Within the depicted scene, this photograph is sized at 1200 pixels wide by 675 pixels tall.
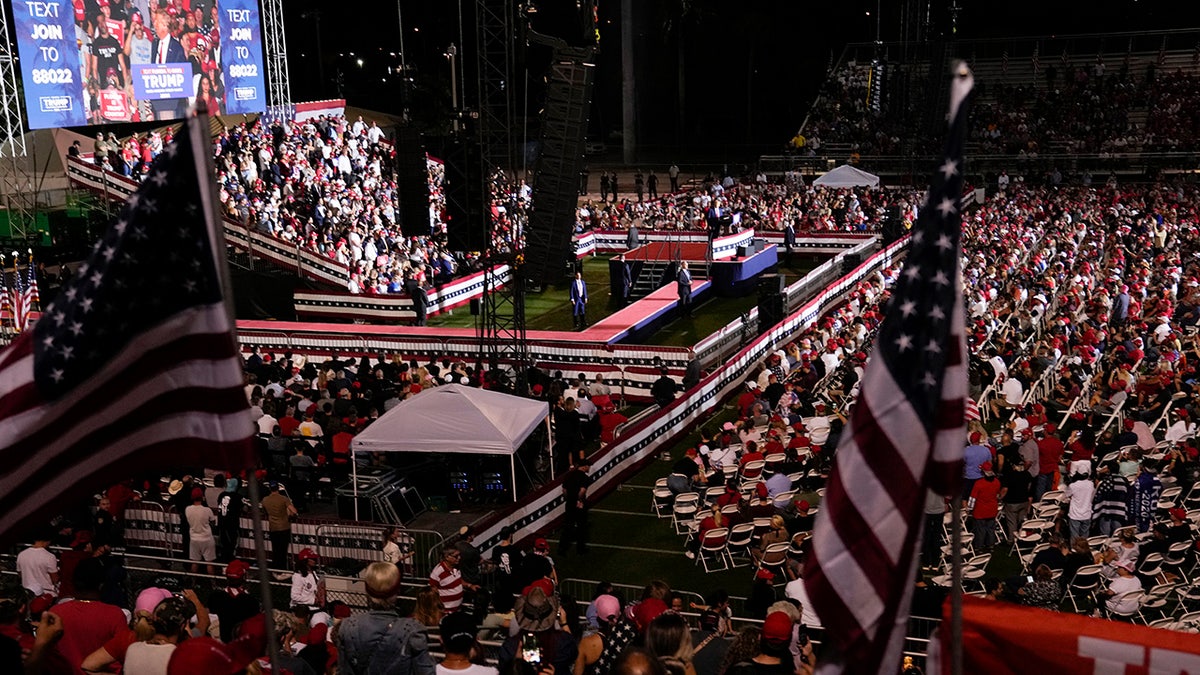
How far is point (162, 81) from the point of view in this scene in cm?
3525

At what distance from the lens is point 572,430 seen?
59.3 ft

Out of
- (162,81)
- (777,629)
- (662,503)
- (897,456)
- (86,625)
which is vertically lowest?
(662,503)

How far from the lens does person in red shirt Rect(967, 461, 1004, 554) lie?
14.2 m

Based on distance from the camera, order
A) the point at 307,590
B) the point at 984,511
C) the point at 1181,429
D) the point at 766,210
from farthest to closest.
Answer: the point at 766,210 → the point at 1181,429 → the point at 984,511 → the point at 307,590

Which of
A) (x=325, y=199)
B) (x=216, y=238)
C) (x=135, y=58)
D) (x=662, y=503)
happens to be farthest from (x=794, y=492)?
(x=135, y=58)

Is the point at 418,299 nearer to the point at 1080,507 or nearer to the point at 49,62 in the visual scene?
the point at 49,62

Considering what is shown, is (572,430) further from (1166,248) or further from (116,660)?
(1166,248)

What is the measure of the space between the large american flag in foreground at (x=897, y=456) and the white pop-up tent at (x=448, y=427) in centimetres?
1092

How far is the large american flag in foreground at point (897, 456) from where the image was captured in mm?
4754

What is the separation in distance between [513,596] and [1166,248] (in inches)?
984

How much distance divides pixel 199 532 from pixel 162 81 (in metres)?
24.0

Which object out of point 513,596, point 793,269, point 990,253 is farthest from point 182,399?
point 793,269

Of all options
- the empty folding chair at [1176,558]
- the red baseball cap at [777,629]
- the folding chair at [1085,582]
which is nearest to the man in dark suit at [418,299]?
the folding chair at [1085,582]

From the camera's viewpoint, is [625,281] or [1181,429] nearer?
[1181,429]
